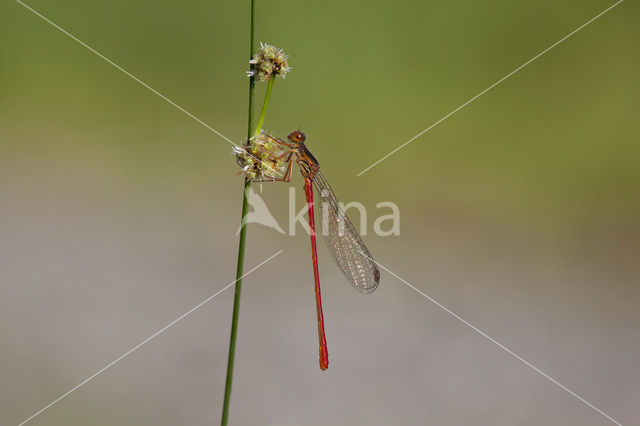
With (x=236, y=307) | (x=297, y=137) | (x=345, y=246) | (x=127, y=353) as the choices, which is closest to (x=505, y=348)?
(x=345, y=246)

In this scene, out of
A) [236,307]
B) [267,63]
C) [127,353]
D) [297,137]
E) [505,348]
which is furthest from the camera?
[505,348]

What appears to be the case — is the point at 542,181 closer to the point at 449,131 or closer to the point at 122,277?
the point at 449,131

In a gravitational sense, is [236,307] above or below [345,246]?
above

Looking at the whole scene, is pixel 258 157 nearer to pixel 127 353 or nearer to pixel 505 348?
pixel 127 353

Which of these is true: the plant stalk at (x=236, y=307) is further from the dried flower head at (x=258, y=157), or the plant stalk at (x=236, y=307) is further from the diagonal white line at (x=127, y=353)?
the diagonal white line at (x=127, y=353)

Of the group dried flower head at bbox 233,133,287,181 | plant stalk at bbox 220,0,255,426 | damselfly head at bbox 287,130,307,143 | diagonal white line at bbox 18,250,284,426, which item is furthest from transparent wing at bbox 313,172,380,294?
plant stalk at bbox 220,0,255,426

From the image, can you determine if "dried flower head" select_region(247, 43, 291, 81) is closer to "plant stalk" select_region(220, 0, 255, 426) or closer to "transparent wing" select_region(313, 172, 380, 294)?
"plant stalk" select_region(220, 0, 255, 426)

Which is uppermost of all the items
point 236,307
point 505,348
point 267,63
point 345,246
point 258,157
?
point 267,63
